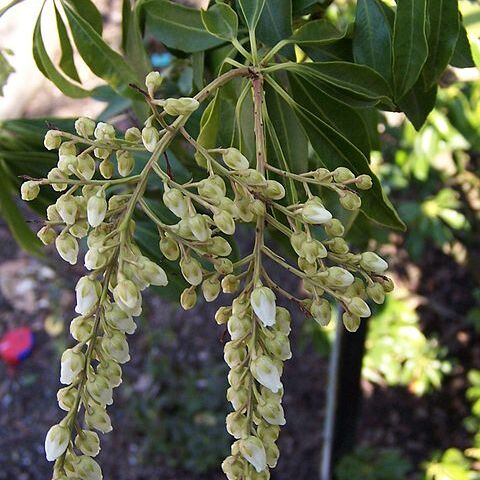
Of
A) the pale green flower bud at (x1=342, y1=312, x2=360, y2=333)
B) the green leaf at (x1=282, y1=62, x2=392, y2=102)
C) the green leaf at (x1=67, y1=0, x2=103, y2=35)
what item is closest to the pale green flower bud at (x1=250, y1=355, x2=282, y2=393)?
the pale green flower bud at (x1=342, y1=312, x2=360, y2=333)

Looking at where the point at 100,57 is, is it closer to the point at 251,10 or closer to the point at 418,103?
the point at 251,10

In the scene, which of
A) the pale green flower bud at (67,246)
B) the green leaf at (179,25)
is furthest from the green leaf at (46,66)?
the pale green flower bud at (67,246)

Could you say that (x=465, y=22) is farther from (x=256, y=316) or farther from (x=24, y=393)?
(x=24, y=393)

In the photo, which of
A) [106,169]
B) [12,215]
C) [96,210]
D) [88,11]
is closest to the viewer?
[96,210]

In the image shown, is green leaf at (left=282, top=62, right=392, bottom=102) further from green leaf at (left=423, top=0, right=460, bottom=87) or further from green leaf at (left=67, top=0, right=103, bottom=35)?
green leaf at (left=67, top=0, right=103, bottom=35)

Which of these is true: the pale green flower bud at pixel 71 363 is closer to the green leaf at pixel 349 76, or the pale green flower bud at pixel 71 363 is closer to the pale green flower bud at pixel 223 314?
the pale green flower bud at pixel 223 314

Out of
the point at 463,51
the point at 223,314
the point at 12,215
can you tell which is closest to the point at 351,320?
the point at 223,314
